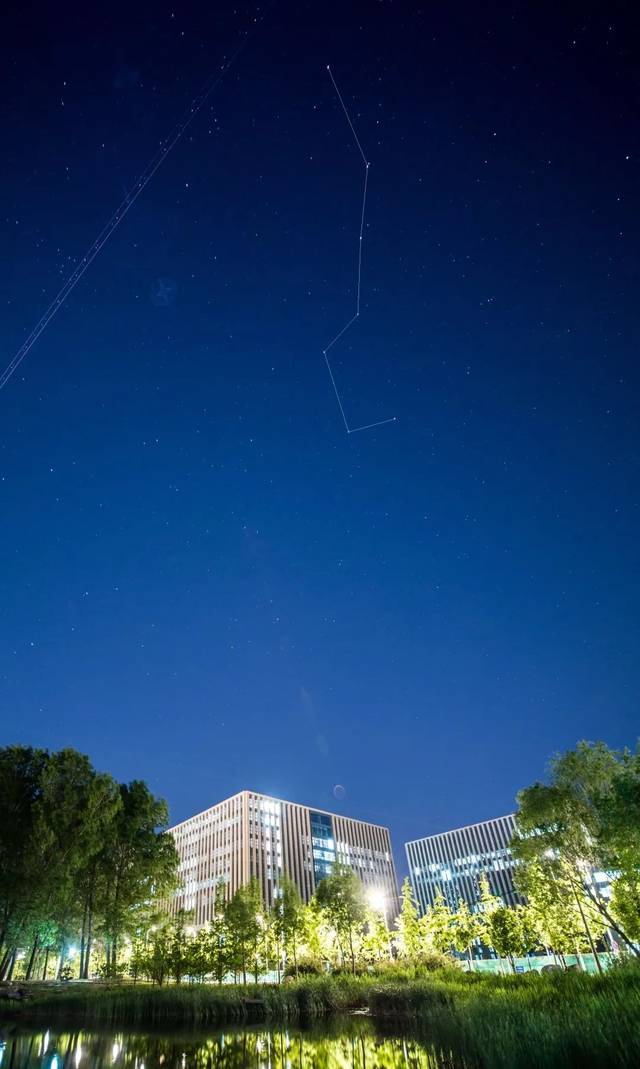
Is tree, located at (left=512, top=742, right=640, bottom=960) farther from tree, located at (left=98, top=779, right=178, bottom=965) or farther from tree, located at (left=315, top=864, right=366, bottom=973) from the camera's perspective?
tree, located at (left=98, top=779, right=178, bottom=965)

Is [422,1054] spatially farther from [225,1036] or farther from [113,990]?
[113,990]

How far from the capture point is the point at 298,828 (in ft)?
427

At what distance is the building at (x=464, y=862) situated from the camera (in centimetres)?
12757

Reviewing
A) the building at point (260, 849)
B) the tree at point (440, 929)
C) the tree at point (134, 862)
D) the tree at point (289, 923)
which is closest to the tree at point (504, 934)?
the tree at point (440, 929)

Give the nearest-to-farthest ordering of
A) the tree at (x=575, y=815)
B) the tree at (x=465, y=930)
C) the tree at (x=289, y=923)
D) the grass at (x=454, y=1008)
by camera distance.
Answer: the grass at (x=454, y=1008)
the tree at (x=575, y=815)
the tree at (x=465, y=930)
the tree at (x=289, y=923)

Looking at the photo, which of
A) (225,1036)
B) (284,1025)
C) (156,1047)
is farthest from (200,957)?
(156,1047)

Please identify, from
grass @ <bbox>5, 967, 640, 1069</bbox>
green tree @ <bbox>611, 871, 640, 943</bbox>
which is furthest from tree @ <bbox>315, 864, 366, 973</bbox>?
green tree @ <bbox>611, 871, 640, 943</bbox>

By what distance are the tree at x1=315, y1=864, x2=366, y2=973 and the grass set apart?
1298cm

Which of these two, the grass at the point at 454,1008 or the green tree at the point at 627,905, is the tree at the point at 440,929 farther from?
the green tree at the point at 627,905

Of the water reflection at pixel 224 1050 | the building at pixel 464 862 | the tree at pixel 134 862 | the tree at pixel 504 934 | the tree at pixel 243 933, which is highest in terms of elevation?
the building at pixel 464 862

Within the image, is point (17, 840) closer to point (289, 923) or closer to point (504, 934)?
point (289, 923)

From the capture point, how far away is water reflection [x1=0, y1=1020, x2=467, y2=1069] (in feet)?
47.4

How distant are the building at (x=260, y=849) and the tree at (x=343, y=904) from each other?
76107 mm

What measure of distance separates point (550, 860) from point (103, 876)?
27160 millimetres
